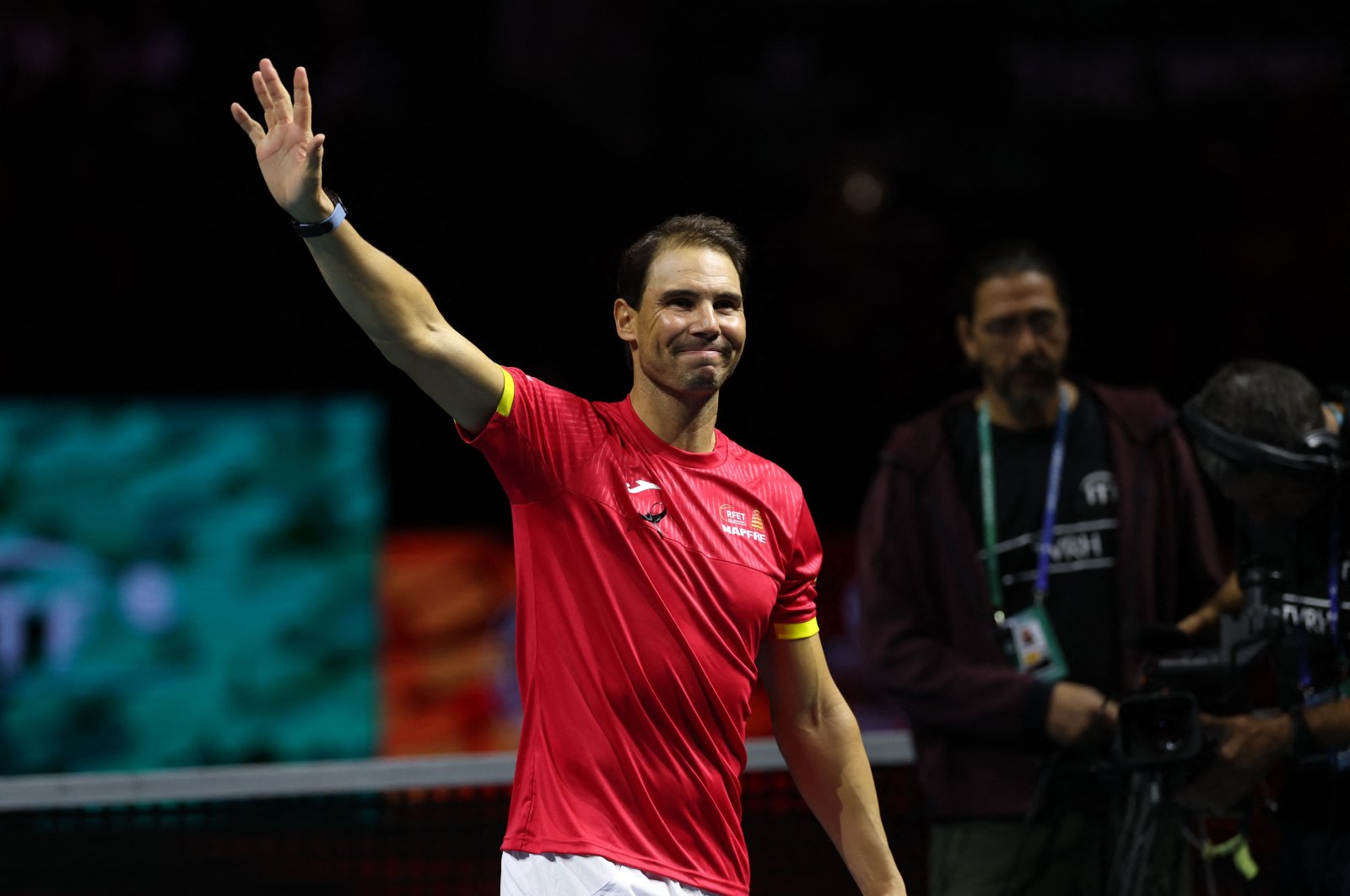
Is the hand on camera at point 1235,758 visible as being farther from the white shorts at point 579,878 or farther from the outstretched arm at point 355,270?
the outstretched arm at point 355,270

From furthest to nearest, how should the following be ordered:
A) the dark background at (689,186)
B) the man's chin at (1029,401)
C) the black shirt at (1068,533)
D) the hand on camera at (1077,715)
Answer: the dark background at (689,186)
the man's chin at (1029,401)
the black shirt at (1068,533)
the hand on camera at (1077,715)

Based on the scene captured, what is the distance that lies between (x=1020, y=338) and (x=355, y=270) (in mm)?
2259

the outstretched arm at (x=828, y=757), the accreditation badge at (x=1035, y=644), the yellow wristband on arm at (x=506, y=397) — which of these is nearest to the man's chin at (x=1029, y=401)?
the accreditation badge at (x=1035, y=644)

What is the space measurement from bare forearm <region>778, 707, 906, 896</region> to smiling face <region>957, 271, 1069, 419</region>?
1414mm

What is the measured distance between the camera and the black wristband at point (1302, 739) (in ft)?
11.4

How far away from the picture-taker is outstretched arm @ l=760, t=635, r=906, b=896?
9.80ft

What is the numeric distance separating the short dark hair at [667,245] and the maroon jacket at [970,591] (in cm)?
133

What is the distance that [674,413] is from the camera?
288cm

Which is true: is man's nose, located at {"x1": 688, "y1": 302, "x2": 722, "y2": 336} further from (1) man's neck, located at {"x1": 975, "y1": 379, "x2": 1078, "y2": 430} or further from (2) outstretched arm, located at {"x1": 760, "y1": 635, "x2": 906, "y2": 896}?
(1) man's neck, located at {"x1": 975, "y1": 379, "x2": 1078, "y2": 430}

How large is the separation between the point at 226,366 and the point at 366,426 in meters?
0.72

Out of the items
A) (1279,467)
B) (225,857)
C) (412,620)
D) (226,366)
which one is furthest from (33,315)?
(1279,467)

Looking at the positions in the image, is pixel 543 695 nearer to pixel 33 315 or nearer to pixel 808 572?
pixel 808 572

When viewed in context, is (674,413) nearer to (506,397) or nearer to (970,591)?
(506,397)

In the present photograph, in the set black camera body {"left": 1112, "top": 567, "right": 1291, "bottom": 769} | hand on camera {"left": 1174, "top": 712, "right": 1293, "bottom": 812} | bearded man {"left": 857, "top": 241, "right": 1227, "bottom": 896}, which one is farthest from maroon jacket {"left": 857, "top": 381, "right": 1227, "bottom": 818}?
hand on camera {"left": 1174, "top": 712, "right": 1293, "bottom": 812}
